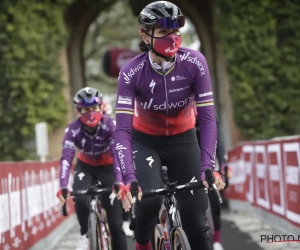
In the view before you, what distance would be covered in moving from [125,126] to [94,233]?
2.37 meters

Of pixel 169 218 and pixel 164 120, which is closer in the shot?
pixel 169 218

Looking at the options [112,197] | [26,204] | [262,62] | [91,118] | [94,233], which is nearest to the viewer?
[94,233]

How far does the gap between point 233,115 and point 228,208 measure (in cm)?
272

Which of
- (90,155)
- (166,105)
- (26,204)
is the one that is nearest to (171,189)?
(166,105)

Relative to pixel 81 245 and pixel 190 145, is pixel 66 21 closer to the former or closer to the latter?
pixel 81 245

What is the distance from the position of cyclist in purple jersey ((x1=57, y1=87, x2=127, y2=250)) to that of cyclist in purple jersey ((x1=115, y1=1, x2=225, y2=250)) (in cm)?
241

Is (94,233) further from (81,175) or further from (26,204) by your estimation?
(26,204)

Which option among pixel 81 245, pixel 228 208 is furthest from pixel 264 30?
pixel 81 245

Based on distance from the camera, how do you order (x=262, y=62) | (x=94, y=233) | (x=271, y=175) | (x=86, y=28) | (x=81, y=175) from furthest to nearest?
(x=86, y=28), (x=262, y=62), (x=271, y=175), (x=81, y=175), (x=94, y=233)

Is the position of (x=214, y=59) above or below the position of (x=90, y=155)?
above

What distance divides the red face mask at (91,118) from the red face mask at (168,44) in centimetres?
309

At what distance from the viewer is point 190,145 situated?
6215mm

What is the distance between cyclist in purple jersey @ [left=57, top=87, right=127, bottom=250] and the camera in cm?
873

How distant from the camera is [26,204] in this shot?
10.9 meters
